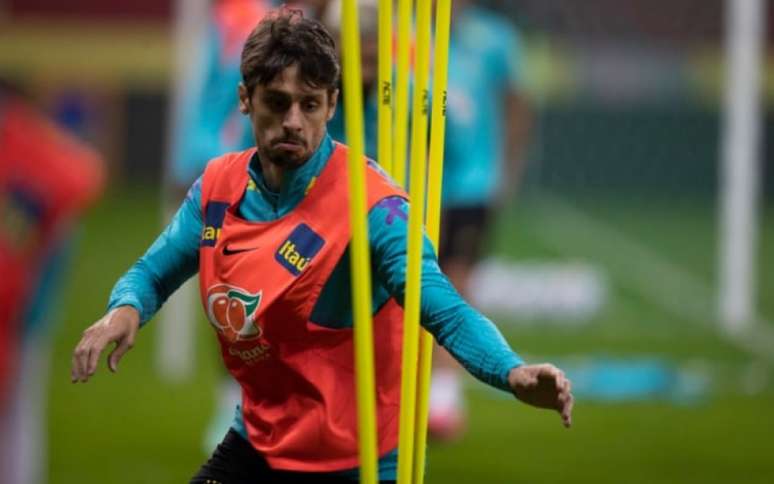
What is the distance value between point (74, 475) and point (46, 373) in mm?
2505

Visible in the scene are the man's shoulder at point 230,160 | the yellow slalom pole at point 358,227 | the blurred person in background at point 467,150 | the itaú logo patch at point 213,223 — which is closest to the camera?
the yellow slalom pole at point 358,227

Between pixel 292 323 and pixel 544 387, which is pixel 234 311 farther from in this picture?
pixel 544 387

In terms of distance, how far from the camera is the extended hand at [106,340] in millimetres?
3748

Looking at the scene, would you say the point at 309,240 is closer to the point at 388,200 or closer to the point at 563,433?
the point at 388,200

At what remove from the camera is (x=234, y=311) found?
157 inches

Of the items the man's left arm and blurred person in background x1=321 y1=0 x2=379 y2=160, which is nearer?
the man's left arm

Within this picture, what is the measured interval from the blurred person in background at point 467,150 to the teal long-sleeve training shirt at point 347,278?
13.0 feet

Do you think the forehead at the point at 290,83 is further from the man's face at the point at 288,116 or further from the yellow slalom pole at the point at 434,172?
the yellow slalom pole at the point at 434,172

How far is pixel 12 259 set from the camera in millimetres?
5043

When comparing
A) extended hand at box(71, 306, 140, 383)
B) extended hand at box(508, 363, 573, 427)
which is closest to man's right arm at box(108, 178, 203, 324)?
extended hand at box(71, 306, 140, 383)

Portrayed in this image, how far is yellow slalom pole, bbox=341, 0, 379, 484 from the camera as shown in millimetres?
3564

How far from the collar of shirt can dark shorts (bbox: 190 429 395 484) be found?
1.89 ft

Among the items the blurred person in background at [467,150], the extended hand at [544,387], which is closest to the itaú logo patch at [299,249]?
the extended hand at [544,387]

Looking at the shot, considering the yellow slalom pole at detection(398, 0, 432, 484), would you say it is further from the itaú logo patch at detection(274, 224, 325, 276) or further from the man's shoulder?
the man's shoulder
